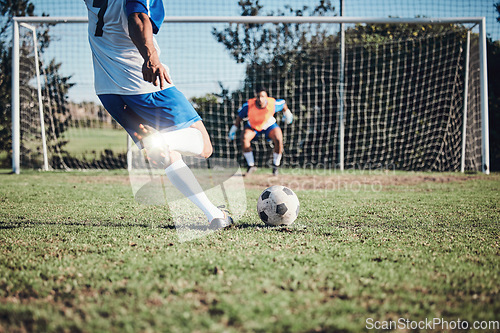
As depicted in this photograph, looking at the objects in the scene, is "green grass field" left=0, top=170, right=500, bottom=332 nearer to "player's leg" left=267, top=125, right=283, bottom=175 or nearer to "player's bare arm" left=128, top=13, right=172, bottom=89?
"player's bare arm" left=128, top=13, right=172, bottom=89

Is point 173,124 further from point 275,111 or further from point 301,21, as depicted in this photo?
point 301,21

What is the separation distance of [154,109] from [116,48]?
549mm

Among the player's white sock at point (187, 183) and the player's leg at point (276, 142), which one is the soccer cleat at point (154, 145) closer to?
the player's white sock at point (187, 183)

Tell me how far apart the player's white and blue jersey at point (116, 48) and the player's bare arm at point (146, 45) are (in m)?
0.21

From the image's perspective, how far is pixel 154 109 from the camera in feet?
9.48

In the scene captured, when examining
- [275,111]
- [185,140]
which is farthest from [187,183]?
[275,111]

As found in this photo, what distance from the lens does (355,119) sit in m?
10.4

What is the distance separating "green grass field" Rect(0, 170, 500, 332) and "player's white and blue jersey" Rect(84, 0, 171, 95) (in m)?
1.18

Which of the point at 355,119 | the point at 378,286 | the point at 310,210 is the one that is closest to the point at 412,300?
the point at 378,286

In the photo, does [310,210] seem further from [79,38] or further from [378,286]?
[79,38]

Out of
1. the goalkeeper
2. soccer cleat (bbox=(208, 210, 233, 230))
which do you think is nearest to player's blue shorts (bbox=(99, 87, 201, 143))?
soccer cleat (bbox=(208, 210, 233, 230))

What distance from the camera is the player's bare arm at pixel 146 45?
250 centimetres

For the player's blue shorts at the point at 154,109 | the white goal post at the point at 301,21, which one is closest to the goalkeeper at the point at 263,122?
the white goal post at the point at 301,21

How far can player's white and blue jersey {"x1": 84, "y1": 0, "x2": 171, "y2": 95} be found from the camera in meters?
2.73
